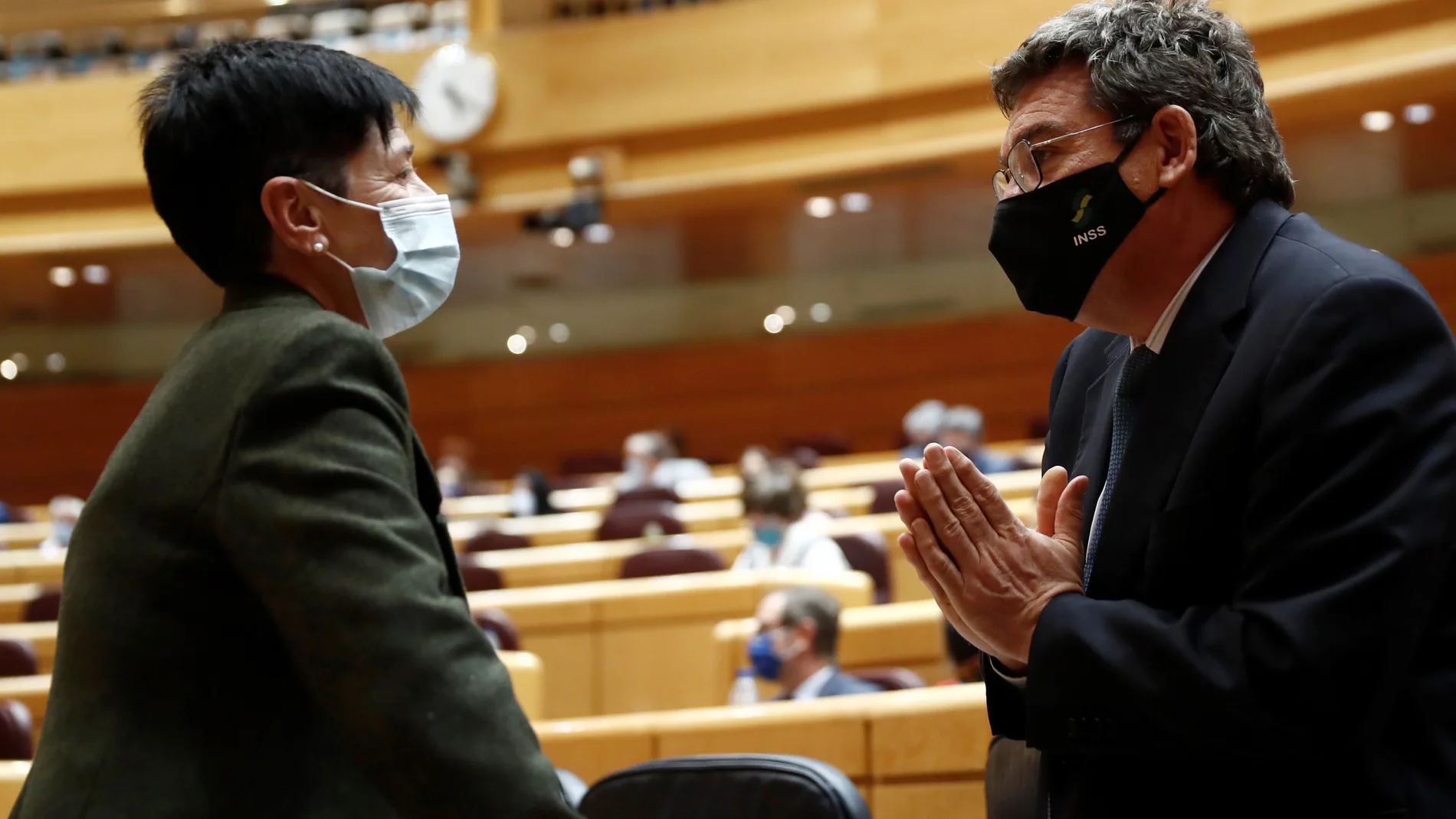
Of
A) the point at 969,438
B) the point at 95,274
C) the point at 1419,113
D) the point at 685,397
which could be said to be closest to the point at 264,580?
the point at 969,438

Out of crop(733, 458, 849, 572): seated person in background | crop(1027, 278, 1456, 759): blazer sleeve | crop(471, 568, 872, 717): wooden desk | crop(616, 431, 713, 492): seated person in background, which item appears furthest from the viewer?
crop(616, 431, 713, 492): seated person in background

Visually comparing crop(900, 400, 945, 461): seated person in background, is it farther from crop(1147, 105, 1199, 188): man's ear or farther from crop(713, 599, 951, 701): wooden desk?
crop(1147, 105, 1199, 188): man's ear

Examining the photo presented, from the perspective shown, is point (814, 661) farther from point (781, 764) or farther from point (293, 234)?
point (293, 234)

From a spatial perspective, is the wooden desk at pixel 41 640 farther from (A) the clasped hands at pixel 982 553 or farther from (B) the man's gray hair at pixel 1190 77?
(B) the man's gray hair at pixel 1190 77

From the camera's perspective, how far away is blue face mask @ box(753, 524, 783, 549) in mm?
5750

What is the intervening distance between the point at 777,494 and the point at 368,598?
4754 millimetres

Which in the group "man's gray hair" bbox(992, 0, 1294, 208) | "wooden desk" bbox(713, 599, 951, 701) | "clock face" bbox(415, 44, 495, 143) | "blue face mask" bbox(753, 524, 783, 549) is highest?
"man's gray hair" bbox(992, 0, 1294, 208)

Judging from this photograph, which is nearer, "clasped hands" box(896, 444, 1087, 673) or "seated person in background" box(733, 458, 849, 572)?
"clasped hands" box(896, 444, 1087, 673)

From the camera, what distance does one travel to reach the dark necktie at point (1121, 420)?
146cm

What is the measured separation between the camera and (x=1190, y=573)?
1.32 metres

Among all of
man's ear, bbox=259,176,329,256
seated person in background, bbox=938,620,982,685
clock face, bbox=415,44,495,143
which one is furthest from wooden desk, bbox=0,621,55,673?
clock face, bbox=415,44,495,143

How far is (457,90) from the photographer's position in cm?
961

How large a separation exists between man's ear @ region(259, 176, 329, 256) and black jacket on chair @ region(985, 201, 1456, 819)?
80 centimetres

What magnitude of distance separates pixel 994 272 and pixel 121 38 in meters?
7.35
